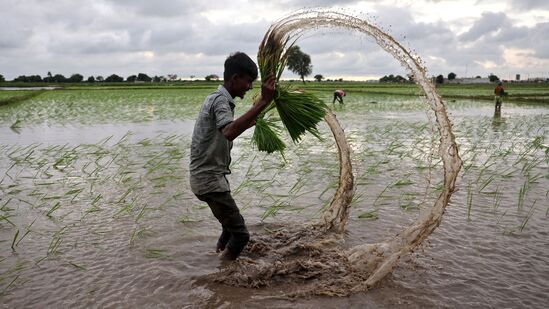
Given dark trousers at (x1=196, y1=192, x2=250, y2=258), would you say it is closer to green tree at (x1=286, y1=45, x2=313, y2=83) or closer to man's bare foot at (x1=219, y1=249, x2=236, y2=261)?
man's bare foot at (x1=219, y1=249, x2=236, y2=261)

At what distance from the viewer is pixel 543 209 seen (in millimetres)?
4586

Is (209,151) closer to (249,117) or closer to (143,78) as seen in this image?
(249,117)

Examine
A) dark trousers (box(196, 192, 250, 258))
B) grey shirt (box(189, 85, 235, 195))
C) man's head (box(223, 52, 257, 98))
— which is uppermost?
man's head (box(223, 52, 257, 98))

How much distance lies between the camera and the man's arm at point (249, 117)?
8.07ft

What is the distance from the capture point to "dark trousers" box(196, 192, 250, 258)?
291cm

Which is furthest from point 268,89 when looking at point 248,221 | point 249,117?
point 248,221

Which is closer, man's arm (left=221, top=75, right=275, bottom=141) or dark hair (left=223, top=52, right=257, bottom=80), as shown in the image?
man's arm (left=221, top=75, right=275, bottom=141)

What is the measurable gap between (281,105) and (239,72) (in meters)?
0.62

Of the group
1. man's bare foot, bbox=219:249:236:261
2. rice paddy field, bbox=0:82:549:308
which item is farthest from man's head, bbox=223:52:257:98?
man's bare foot, bbox=219:249:236:261

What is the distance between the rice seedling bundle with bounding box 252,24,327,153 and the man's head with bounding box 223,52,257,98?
22 centimetres

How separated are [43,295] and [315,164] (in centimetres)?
483

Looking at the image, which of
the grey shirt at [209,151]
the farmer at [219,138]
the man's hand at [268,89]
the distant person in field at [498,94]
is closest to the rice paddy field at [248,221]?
the farmer at [219,138]

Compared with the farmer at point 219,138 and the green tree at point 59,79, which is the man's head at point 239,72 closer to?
the farmer at point 219,138

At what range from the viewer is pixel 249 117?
96.7 inches
